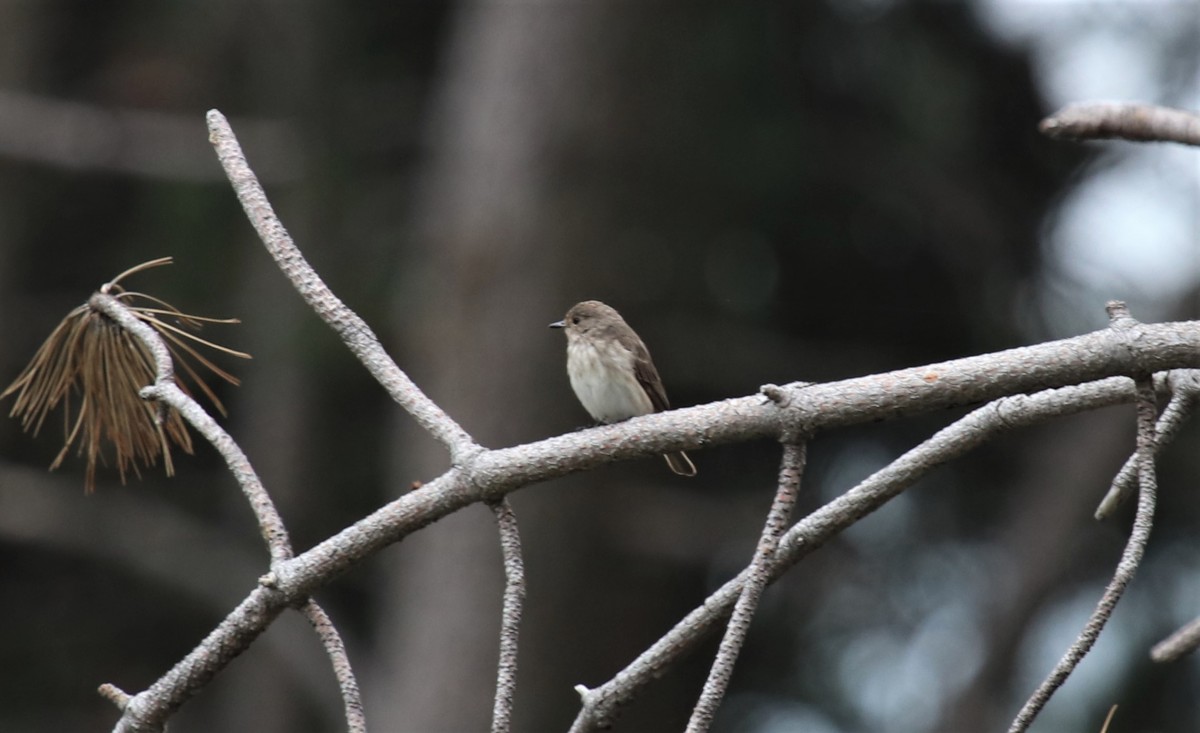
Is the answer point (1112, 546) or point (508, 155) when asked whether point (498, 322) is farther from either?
point (1112, 546)

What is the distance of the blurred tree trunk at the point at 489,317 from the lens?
9117 mm

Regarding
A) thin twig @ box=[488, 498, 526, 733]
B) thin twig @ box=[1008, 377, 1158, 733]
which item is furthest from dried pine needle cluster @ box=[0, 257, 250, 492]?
thin twig @ box=[1008, 377, 1158, 733]

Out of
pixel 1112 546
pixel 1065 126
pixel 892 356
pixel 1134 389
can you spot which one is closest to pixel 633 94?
pixel 892 356

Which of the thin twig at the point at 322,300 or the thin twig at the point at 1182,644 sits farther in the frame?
the thin twig at the point at 1182,644

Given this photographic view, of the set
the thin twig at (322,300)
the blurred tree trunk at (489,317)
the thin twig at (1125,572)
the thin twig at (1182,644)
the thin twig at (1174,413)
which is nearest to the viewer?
the thin twig at (1125,572)

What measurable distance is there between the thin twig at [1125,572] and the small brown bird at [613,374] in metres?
2.83

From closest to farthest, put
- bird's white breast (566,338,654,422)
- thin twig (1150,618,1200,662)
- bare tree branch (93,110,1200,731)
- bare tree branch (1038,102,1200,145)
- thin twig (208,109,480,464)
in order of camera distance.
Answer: bare tree branch (93,110,1200,731) → thin twig (208,109,480,464) → thin twig (1150,618,1200,662) → bare tree branch (1038,102,1200,145) → bird's white breast (566,338,654,422)

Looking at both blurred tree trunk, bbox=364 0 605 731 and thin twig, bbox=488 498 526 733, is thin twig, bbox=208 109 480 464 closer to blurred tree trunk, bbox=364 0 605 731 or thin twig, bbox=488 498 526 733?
thin twig, bbox=488 498 526 733

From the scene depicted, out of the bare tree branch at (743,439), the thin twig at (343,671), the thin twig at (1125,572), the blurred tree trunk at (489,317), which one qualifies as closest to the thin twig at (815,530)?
the bare tree branch at (743,439)

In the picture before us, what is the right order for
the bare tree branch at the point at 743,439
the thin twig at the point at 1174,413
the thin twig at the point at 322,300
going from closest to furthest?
the bare tree branch at the point at 743,439, the thin twig at the point at 1174,413, the thin twig at the point at 322,300

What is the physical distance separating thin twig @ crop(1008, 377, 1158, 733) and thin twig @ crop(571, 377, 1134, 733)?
0.92ft

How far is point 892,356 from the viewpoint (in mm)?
11281

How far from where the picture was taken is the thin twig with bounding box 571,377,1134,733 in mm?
2781

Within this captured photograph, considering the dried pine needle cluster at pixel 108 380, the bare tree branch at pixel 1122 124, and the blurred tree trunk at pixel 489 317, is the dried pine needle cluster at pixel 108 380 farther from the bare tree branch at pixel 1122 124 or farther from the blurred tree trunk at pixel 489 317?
the blurred tree trunk at pixel 489 317
